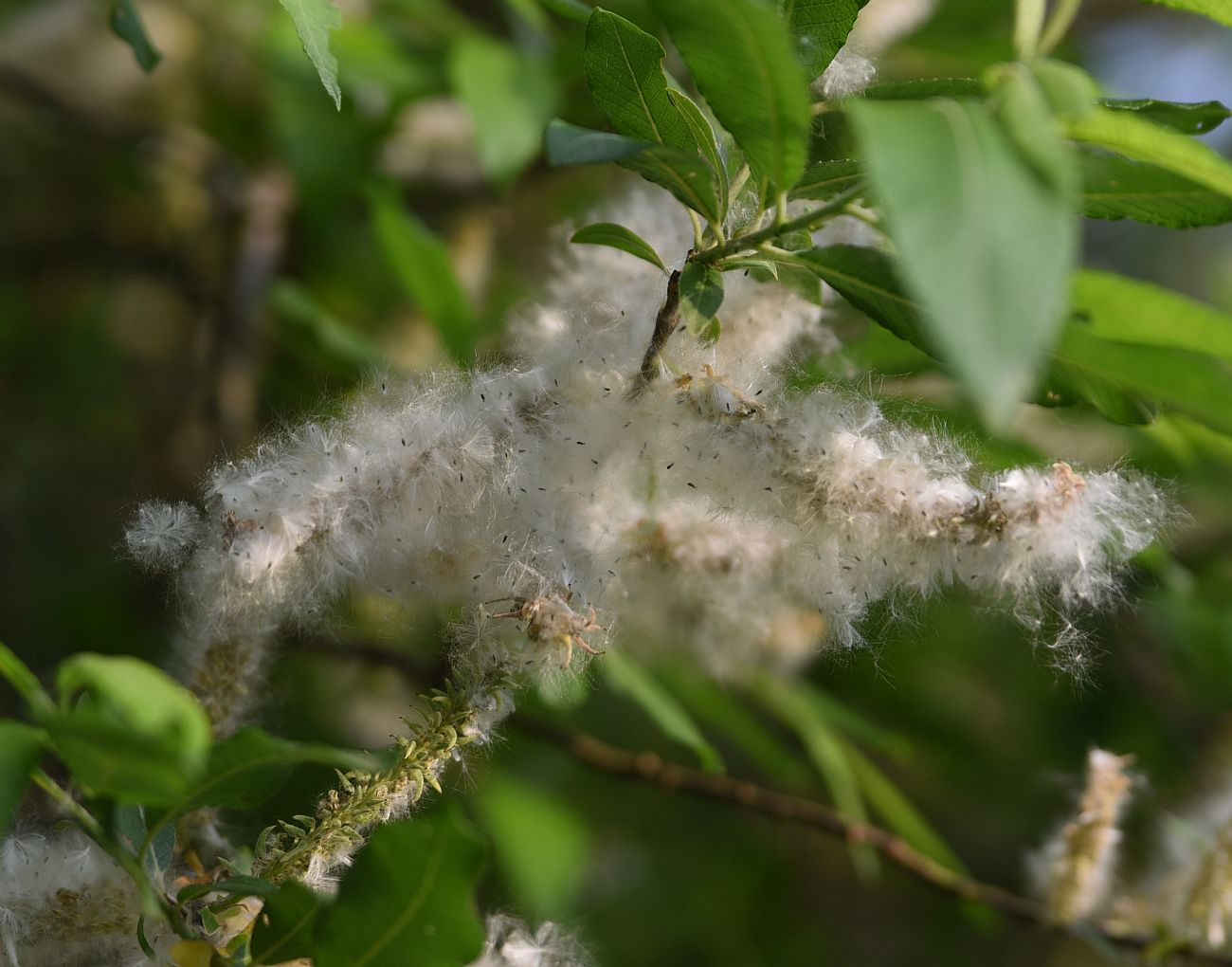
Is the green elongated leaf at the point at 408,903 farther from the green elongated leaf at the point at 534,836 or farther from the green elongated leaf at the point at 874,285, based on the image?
the green elongated leaf at the point at 534,836

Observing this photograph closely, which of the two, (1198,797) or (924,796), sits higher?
(1198,797)

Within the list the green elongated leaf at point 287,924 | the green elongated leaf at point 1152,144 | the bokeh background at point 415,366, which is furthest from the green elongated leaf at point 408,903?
the green elongated leaf at point 1152,144

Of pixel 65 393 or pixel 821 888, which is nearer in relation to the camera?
pixel 65 393

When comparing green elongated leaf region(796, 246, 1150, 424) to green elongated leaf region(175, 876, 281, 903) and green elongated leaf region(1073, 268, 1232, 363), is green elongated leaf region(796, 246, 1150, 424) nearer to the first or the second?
green elongated leaf region(1073, 268, 1232, 363)

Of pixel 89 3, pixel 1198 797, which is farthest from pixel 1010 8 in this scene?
pixel 89 3

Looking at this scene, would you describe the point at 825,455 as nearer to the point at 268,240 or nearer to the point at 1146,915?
the point at 1146,915

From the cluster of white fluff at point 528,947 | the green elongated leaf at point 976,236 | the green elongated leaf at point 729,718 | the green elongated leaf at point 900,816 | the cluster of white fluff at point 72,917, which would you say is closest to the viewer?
the green elongated leaf at point 976,236

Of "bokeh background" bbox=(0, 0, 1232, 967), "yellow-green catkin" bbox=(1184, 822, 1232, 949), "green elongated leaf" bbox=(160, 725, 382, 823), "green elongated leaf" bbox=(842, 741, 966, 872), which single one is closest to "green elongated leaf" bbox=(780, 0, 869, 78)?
"bokeh background" bbox=(0, 0, 1232, 967)
